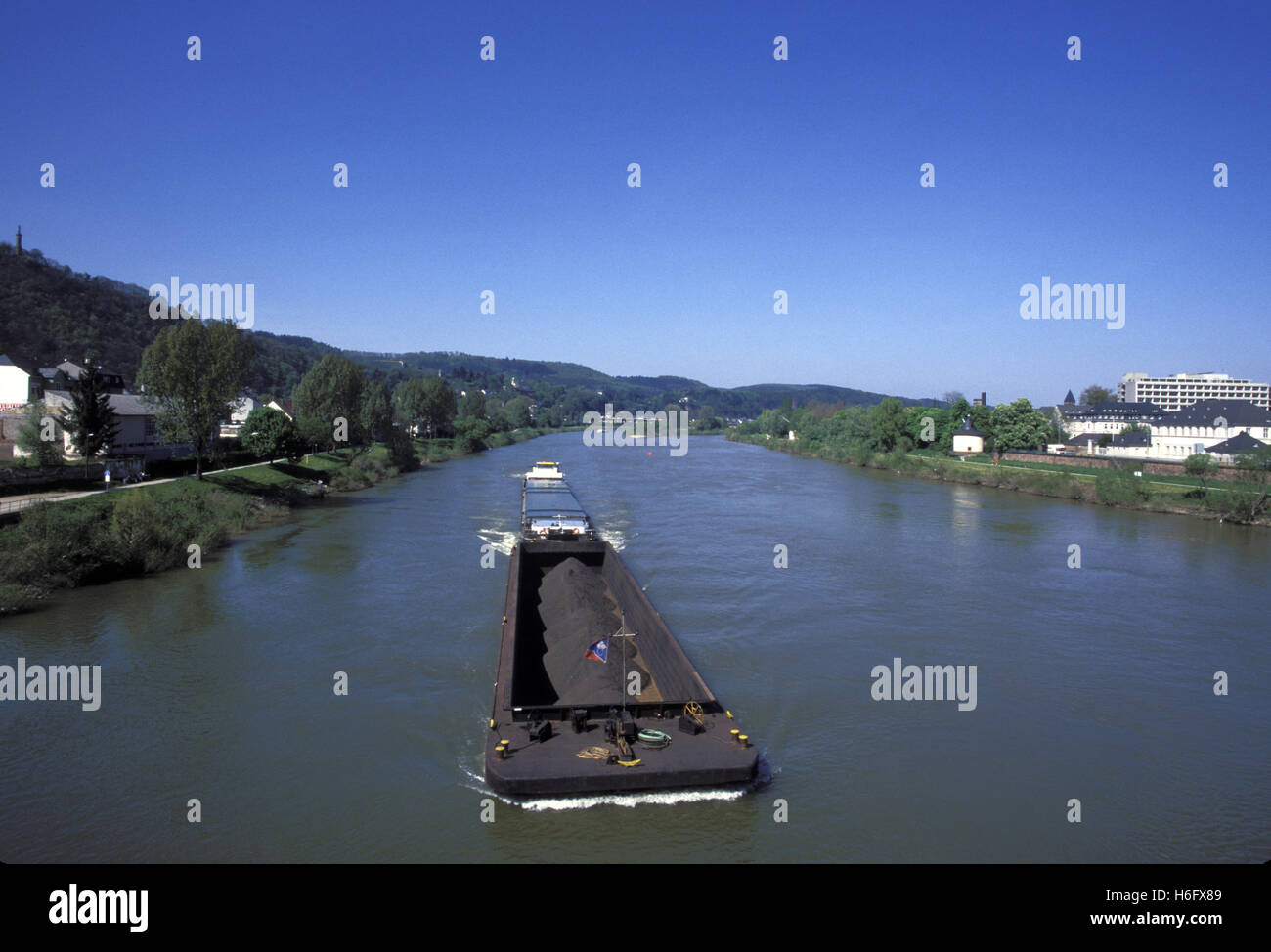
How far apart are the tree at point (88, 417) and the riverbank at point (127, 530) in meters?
2.38

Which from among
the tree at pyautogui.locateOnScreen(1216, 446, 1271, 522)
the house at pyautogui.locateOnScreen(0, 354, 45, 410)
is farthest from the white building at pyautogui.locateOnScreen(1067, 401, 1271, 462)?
the house at pyautogui.locateOnScreen(0, 354, 45, 410)

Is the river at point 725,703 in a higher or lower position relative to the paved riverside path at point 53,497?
lower

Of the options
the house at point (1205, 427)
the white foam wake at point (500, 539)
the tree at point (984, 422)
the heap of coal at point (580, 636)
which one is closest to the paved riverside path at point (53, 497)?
the white foam wake at point (500, 539)

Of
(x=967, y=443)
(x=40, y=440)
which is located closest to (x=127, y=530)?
(x=40, y=440)

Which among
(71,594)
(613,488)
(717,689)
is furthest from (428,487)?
(717,689)

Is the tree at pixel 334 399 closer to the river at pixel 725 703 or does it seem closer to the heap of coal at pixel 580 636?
the river at pixel 725 703

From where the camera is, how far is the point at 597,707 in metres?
9.92

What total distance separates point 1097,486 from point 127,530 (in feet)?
140

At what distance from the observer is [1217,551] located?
2775cm

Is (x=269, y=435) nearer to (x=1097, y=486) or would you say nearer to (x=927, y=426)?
(x=1097, y=486)

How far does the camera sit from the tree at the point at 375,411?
5116 cm
